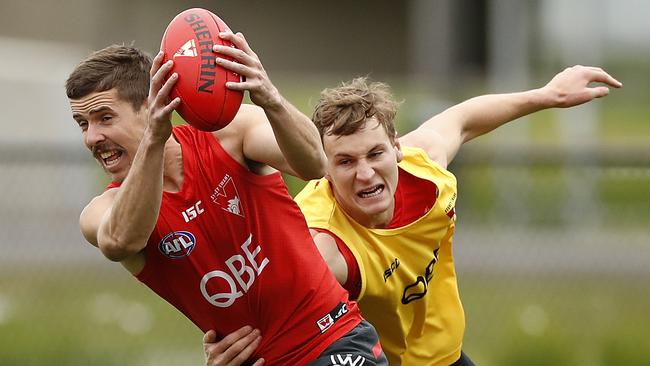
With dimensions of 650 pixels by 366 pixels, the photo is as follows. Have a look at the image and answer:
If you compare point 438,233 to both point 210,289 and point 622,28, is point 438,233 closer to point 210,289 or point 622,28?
point 210,289

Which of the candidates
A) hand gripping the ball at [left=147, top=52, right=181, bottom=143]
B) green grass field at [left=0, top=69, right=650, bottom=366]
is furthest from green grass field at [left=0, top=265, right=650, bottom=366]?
hand gripping the ball at [left=147, top=52, right=181, bottom=143]

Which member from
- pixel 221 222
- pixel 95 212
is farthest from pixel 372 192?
pixel 95 212

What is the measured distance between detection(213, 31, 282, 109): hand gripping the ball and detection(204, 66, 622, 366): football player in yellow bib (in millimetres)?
1120

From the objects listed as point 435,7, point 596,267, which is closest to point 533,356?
point 596,267

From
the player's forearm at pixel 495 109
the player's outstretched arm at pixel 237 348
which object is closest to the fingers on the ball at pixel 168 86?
the player's outstretched arm at pixel 237 348

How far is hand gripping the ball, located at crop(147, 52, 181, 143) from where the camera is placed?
4137 mm

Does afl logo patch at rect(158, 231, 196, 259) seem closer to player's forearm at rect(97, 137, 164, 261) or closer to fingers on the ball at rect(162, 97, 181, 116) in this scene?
player's forearm at rect(97, 137, 164, 261)

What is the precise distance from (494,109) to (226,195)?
2.04 metres

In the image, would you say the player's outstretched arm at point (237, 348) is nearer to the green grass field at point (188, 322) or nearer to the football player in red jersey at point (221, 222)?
the football player in red jersey at point (221, 222)

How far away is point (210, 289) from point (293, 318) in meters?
0.35

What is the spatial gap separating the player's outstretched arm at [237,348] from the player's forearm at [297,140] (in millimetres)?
747

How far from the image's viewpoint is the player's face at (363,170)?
213 inches

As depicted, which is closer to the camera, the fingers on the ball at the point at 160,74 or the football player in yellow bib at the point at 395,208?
the fingers on the ball at the point at 160,74

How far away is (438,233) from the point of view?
229 inches
